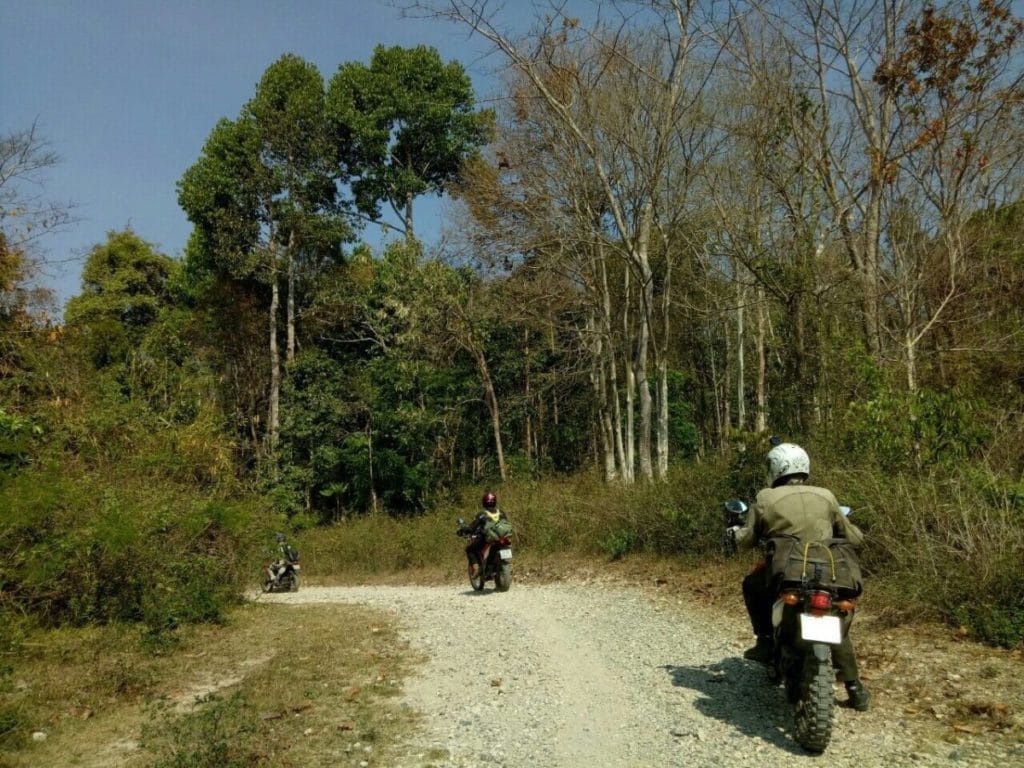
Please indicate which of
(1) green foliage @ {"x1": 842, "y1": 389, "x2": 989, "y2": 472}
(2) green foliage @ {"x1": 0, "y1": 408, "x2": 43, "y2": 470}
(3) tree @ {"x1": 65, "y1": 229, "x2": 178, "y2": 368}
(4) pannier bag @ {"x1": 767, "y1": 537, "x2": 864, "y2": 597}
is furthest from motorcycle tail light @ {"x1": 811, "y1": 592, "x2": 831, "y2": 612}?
(3) tree @ {"x1": 65, "y1": 229, "x2": 178, "y2": 368}

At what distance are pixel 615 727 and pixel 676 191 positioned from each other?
14.2m

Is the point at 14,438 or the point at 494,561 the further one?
the point at 494,561

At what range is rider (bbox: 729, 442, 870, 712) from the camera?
17.5ft

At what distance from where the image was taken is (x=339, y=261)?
31750 millimetres

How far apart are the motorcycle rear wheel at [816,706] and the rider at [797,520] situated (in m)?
0.42

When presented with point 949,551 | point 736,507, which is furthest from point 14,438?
point 949,551

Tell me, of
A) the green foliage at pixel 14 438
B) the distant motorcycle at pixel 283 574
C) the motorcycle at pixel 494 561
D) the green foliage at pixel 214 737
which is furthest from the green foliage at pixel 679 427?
the green foliage at pixel 214 737

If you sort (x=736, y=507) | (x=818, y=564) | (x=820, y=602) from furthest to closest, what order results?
(x=736, y=507), (x=818, y=564), (x=820, y=602)

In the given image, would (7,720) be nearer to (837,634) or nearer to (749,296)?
(837,634)

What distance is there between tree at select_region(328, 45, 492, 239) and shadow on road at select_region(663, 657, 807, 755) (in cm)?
2567

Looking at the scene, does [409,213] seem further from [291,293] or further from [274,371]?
[274,371]

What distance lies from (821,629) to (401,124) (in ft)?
97.9

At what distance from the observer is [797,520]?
5.35 meters

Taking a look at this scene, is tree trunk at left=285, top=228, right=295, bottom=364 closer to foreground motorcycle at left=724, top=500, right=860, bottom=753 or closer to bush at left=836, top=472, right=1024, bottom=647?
bush at left=836, top=472, right=1024, bottom=647
